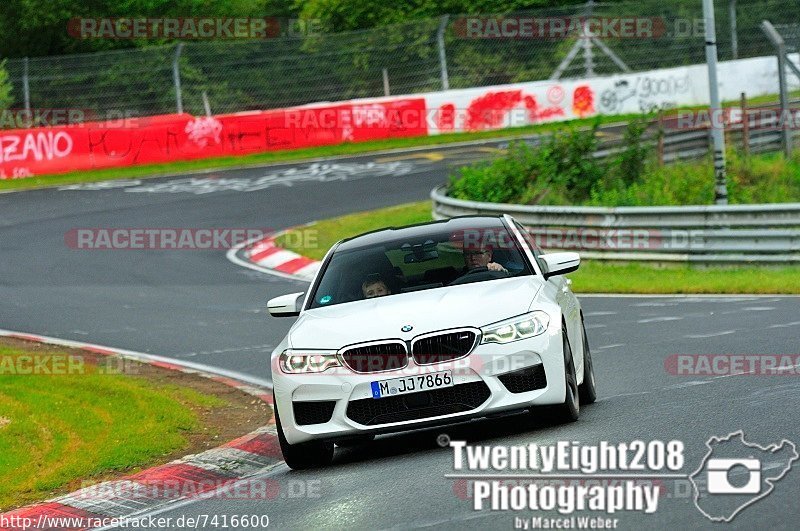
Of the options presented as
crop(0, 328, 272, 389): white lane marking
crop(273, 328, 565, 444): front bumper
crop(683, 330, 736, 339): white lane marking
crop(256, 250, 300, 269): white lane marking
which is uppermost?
crop(273, 328, 565, 444): front bumper

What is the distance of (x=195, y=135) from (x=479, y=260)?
1091 inches

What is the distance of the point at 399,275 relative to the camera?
10.2 metres

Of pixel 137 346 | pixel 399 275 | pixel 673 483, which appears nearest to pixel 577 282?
pixel 137 346

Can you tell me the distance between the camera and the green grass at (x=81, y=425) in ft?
32.7

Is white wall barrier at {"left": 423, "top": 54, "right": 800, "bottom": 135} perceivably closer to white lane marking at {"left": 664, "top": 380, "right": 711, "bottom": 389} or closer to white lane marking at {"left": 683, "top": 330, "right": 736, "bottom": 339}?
white lane marking at {"left": 683, "top": 330, "right": 736, "bottom": 339}

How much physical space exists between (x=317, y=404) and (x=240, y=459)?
1.29 meters

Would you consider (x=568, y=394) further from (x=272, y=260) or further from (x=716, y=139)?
(x=272, y=260)

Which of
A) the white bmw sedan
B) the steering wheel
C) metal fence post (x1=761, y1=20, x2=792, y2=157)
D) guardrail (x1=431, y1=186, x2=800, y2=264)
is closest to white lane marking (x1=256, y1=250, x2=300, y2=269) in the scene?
guardrail (x1=431, y1=186, x2=800, y2=264)

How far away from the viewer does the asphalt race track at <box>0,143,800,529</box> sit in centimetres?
788

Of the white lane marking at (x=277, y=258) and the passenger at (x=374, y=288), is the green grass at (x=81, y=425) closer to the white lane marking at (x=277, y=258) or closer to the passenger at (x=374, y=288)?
the passenger at (x=374, y=288)

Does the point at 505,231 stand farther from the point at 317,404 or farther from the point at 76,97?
the point at 76,97

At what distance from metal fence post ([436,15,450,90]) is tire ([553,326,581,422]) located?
30.2 metres

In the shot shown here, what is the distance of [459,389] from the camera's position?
8.91 metres

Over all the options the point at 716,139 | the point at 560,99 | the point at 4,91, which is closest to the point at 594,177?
the point at 716,139
